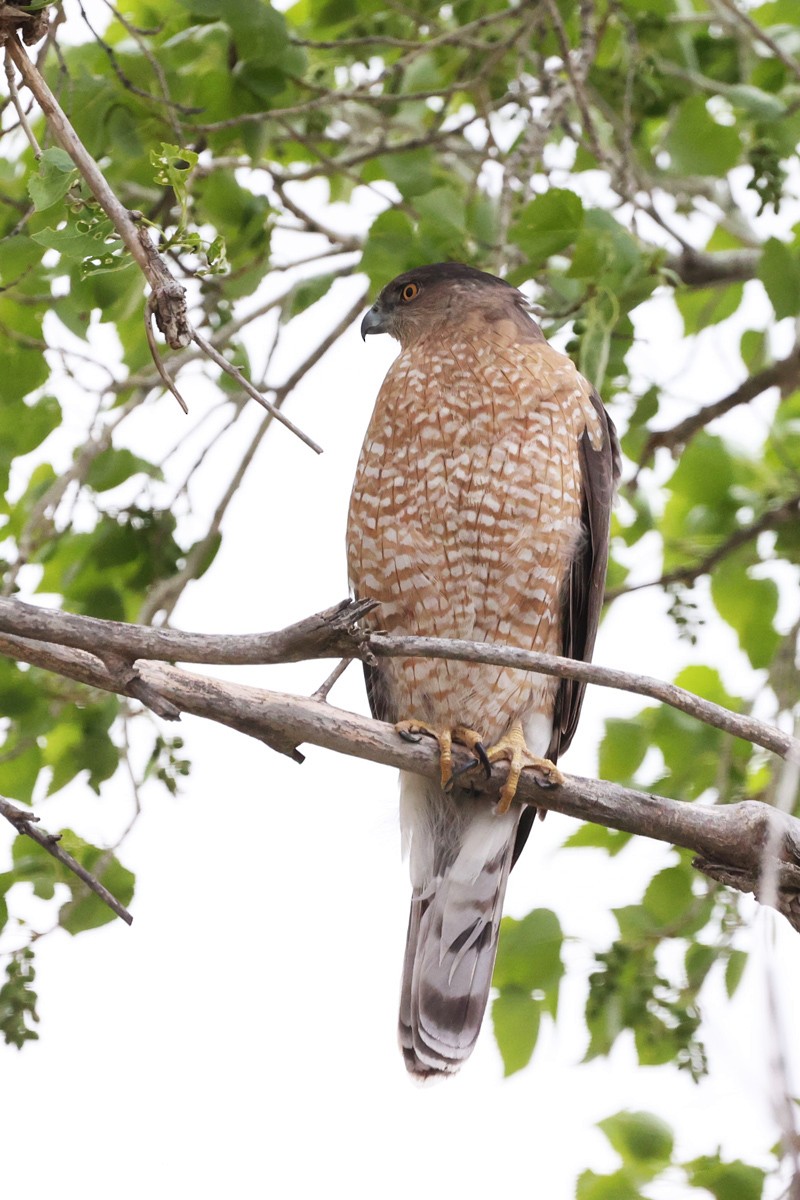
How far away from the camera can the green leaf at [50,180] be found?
2.24 m

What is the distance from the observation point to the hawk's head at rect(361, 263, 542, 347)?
13.6ft

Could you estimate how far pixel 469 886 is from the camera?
410 centimetres

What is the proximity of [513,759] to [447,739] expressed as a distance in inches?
8.2

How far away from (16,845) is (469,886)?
55.5 inches

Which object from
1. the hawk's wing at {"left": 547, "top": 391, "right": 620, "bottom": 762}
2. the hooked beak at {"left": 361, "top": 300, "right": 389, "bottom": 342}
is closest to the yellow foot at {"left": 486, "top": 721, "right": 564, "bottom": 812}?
the hawk's wing at {"left": 547, "top": 391, "right": 620, "bottom": 762}

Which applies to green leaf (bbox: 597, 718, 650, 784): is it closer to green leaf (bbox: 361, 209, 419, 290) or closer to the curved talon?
the curved talon

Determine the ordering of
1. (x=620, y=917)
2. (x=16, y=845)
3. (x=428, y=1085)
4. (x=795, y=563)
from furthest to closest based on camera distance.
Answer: (x=795, y=563), (x=620, y=917), (x=428, y=1085), (x=16, y=845)

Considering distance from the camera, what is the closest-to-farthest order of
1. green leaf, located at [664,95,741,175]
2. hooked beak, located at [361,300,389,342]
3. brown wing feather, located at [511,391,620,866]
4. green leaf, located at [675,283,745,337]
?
brown wing feather, located at [511,391,620,866] < green leaf, located at [664,95,741,175] < hooked beak, located at [361,300,389,342] < green leaf, located at [675,283,745,337]

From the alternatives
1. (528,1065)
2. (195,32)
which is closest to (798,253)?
(195,32)

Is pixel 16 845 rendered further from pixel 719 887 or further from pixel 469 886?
pixel 719 887

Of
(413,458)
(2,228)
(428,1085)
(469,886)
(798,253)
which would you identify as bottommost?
(428,1085)

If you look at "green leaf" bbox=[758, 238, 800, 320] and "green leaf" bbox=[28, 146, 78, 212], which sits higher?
"green leaf" bbox=[758, 238, 800, 320]

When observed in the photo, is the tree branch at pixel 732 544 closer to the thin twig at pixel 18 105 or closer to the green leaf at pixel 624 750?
the green leaf at pixel 624 750

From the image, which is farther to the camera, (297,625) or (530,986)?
(530,986)
